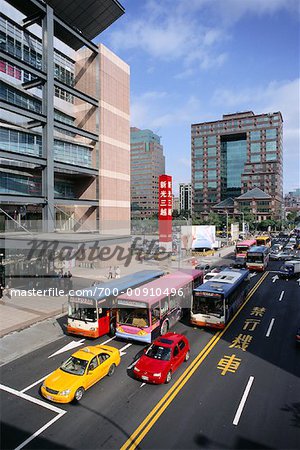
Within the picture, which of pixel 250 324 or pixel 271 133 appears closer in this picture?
pixel 250 324

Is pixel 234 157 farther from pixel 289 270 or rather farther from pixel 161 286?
pixel 161 286

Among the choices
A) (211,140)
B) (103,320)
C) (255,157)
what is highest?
Result: (211,140)

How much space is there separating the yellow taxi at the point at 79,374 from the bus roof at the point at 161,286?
4077 mm

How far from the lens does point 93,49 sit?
158 feet

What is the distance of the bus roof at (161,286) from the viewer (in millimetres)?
19625

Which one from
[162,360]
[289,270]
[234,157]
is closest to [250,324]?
[162,360]

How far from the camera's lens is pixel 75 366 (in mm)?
14508

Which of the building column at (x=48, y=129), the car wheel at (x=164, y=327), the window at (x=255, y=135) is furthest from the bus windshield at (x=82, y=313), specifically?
the window at (x=255, y=135)

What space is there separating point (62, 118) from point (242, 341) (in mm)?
41964

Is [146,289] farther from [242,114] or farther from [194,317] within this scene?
[242,114]

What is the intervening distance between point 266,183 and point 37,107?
457 feet

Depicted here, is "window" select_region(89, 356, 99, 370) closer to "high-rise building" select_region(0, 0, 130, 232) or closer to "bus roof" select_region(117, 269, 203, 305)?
"bus roof" select_region(117, 269, 203, 305)

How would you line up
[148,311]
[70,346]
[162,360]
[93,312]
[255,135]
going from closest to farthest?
[162,360], [148,311], [70,346], [93,312], [255,135]

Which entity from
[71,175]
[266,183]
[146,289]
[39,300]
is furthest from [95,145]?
[266,183]
